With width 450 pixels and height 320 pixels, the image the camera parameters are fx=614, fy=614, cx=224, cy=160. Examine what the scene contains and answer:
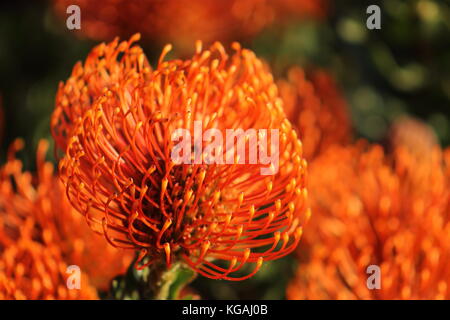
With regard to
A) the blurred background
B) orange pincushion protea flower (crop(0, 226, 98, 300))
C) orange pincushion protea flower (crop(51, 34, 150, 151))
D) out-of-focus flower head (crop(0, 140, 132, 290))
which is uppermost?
the blurred background

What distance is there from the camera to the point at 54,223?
33.7 inches

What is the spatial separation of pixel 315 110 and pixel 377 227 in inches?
10.4

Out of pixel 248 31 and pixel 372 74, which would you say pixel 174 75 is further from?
pixel 372 74

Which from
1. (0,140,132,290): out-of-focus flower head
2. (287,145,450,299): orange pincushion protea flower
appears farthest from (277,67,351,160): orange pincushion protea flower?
(0,140,132,290): out-of-focus flower head

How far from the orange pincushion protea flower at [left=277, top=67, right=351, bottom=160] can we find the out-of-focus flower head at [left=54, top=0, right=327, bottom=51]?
128 mm

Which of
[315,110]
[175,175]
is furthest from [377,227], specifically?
[175,175]

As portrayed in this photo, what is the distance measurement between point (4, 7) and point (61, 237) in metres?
0.57

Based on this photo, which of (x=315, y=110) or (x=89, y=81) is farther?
(x=315, y=110)

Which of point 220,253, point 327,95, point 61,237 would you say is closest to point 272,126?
point 220,253

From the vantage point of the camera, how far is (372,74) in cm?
116

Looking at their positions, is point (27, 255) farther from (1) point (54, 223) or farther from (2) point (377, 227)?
(2) point (377, 227)

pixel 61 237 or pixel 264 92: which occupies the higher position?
pixel 264 92

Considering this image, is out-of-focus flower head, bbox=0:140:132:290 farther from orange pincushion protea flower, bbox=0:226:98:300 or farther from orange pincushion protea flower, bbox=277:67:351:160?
orange pincushion protea flower, bbox=277:67:351:160

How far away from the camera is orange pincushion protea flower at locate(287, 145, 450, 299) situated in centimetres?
82
